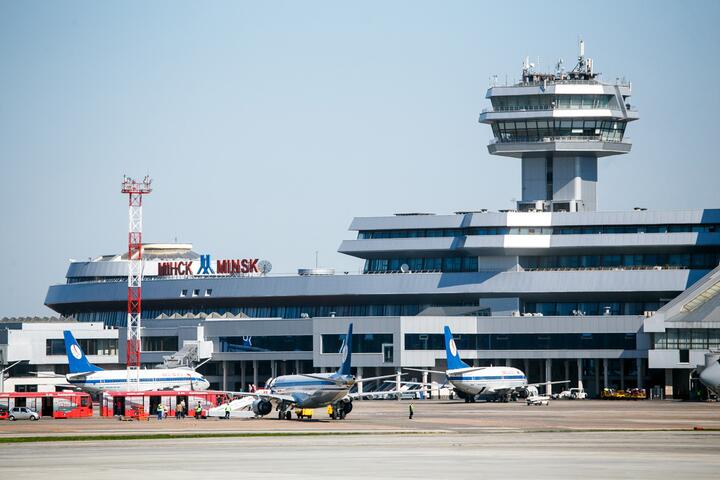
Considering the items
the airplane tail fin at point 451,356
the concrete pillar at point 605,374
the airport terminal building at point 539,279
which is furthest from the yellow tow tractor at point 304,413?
the concrete pillar at point 605,374

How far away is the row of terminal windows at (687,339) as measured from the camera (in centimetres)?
16862

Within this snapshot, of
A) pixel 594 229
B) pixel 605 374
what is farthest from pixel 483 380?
pixel 594 229

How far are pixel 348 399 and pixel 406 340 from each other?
212ft

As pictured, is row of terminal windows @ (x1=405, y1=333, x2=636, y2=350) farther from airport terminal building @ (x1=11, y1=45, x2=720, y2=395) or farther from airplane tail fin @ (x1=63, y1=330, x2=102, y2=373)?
airplane tail fin @ (x1=63, y1=330, x2=102, y2=373)

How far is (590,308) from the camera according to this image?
639ft

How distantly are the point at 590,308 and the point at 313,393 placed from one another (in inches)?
3259

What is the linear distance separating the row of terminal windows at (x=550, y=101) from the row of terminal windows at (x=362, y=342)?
3539 cm

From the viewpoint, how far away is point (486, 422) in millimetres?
113062

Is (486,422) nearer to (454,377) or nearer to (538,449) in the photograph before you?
(538,449)

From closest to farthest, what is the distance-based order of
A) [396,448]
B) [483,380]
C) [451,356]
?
[396,448] → [483,380] → [451,356]

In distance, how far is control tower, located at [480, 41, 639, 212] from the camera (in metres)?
193

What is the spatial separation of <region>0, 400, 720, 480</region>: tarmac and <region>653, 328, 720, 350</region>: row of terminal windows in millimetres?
42837

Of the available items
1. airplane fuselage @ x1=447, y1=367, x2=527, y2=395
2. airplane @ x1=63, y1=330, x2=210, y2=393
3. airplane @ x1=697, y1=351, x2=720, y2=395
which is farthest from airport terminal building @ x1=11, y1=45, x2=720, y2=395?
airplane @ x1=697, y1=351, x2=720, y2=395

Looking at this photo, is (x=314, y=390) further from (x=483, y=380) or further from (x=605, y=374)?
(x=605, y=374)
